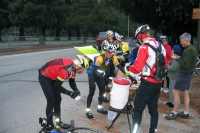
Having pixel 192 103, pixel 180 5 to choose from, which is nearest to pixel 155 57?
pixel 192 103

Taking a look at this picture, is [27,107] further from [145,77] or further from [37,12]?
[37,12]

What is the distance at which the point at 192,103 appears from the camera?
650cm

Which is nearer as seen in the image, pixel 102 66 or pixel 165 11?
pixel 102 66

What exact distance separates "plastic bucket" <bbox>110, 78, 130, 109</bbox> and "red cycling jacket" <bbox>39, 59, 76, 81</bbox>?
0.83 m

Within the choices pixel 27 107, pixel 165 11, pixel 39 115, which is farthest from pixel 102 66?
pixel 165 11

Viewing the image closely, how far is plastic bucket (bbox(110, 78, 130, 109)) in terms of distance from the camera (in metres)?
4.17

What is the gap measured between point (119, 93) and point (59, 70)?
120 cm

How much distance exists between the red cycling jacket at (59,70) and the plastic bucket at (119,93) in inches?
32.8

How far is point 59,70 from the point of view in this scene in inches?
153

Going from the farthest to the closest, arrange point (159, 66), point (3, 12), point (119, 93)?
point (3, 12)
point (119, 93)
point (159, 66)

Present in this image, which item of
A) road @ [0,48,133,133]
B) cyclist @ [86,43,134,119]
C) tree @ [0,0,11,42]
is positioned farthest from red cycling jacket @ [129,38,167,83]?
tree @ [0,0,11,42]

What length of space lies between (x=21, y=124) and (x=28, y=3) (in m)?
25.2

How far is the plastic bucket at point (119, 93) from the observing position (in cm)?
417

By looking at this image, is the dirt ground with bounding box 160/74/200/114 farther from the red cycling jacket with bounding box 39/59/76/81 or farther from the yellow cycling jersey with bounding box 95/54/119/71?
the red cycling jacket with bounding box 39/59/76/81
